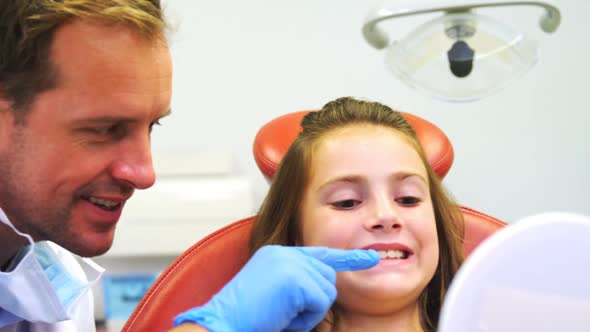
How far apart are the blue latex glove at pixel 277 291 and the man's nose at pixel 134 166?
0.80 ft

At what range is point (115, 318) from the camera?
2.33m

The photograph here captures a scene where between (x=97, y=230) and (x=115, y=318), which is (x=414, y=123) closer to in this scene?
(x=97, y=230)

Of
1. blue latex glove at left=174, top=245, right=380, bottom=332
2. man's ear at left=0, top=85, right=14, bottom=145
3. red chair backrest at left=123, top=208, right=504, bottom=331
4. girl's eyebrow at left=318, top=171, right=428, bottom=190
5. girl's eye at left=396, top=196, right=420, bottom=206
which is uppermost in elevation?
man's ear at left=0, top=85, right=14, bottom=145

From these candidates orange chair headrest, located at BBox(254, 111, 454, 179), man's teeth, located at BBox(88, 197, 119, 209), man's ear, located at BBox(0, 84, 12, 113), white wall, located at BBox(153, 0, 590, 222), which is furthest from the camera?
white wall, located at BBox(153, 0, 590, 222)

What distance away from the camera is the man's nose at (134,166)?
105 centimetres

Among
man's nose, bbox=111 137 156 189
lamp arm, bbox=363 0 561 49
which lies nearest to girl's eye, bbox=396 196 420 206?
lamp arm, bbox=363 0 561 49

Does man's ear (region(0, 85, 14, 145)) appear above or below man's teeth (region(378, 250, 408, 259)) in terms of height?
above

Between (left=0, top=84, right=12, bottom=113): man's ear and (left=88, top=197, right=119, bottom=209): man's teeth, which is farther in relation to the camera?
(left=88, top=197, right=119, bottom=209): man's teeth

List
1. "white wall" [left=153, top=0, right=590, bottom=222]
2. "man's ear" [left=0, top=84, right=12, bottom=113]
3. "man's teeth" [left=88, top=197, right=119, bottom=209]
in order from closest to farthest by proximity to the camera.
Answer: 1. "man's ear" [left=0, top=84, right=12, bottom=113]
2. "man's teeth" [left=88, top=197, right=119, bottom=209]
3. "white wall" [left=153, top=0, right=590, bottom=222]

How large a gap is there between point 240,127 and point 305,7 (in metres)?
0.51

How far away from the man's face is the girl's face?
0.32 m

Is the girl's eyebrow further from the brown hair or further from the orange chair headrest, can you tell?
the orange chair headrest

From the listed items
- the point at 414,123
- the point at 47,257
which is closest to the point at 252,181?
the point at 414,123

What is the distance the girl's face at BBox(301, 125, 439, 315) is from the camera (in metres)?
1.09
